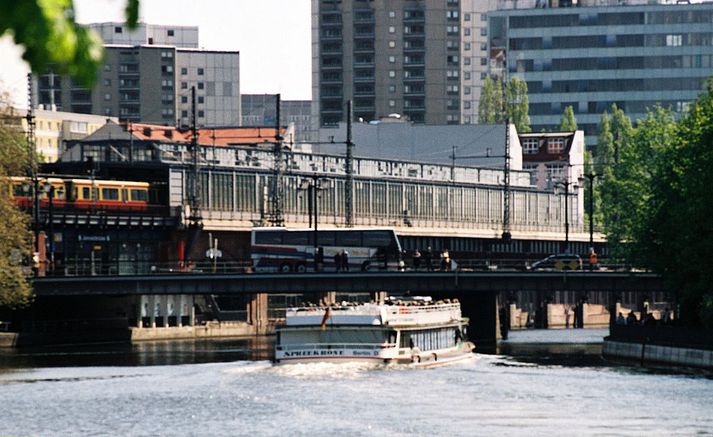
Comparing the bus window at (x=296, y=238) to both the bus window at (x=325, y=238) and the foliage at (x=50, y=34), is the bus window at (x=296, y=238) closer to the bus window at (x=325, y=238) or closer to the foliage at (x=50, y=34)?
the bus window at (x=325, y=238)

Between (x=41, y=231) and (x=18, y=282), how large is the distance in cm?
3720

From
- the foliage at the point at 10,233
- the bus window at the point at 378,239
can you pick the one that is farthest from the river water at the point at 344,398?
the bus window at the point at 378,239

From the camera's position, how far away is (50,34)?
20.2 feet

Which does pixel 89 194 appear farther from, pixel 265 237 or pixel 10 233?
pixel 10 233

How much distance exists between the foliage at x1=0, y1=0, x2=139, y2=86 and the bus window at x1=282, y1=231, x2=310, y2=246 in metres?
124

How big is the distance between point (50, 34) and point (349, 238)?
→ 126m

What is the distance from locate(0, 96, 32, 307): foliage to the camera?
98.6 meters

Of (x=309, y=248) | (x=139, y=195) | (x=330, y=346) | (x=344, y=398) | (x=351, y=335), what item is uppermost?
(x=139, y=195)

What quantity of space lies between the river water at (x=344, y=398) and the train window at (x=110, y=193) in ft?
157

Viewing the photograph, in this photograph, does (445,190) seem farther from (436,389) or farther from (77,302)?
(436,389)

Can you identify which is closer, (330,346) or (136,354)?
(330,346)

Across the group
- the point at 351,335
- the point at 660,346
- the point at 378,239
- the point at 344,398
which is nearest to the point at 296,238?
the point at 378,239

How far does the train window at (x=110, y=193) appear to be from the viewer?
471ft

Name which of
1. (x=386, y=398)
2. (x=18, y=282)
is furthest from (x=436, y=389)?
(x=18, y=282)
